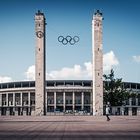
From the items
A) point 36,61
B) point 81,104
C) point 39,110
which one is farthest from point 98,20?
point 81,104

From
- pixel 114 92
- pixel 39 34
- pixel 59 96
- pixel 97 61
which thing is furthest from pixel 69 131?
pixel 59 96

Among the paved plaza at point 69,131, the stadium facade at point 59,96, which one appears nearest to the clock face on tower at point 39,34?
the stadium facade at point 59,96

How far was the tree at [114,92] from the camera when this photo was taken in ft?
353

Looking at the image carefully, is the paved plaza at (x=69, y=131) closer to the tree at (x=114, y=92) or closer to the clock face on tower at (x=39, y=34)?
the clock face on tower at (x=39, y=34)

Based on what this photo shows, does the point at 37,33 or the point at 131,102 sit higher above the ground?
the point at 37,33

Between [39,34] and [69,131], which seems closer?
[69,131]

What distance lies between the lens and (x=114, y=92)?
109m

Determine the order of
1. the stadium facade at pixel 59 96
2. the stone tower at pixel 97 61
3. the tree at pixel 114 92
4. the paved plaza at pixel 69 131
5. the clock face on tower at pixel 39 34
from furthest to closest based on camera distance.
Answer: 1. the stadium facade at pixel 59 96
2. the tree at pixel 114 92
3. the clock face on tower at pixel 39 34
4. the stone tower at pixel 97 61
5. the paved plaza at pixel 69 131

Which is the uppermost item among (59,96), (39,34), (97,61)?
(39,34)

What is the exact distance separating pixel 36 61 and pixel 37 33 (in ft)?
20.3

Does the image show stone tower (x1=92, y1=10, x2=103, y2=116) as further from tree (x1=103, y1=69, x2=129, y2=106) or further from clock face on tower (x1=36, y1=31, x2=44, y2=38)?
tree (x1=103, y1=69, x2=129, y2=106)

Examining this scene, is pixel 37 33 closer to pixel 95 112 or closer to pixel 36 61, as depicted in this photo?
pixel 36 61

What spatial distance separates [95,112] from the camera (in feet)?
259

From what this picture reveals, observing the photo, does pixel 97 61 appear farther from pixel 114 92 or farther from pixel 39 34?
pixel 114 92
